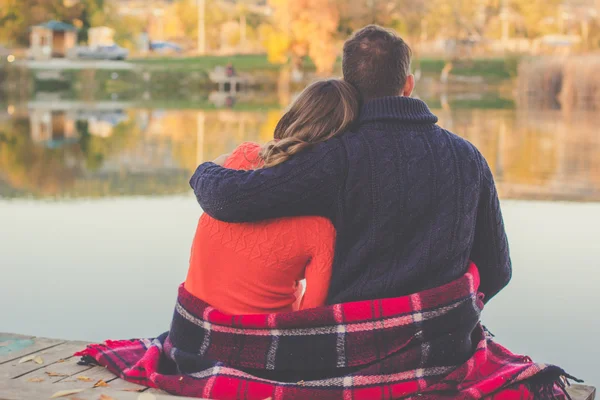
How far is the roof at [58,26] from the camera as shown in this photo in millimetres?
38938

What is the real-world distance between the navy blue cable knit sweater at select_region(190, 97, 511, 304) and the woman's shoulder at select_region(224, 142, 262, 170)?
0.05 m

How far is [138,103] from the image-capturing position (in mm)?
27359

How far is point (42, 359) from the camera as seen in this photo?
2.91 metres

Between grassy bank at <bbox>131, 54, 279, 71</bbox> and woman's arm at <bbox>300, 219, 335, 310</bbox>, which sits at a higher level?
woman's arm at <bbox>300, 219, 335, 310</bbox>

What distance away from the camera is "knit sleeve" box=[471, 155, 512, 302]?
2605mm

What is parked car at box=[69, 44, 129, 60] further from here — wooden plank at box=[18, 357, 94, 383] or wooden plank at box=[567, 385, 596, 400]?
wooden plank at box=[567, 385, 596, 400]

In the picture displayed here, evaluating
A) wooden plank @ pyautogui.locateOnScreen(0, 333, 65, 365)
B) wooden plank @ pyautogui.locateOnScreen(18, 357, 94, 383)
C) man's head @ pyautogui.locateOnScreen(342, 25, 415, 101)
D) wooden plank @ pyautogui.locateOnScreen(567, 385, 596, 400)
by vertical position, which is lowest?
wooden plank @ pyautogui.locateOnScreen(567, 385, 596, 400)

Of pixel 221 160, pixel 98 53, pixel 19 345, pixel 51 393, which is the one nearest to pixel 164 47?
pixel 98 53

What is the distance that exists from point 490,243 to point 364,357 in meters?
0.45

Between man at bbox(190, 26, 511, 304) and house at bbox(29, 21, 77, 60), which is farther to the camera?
house at bbox(29, 21, 77, 60)

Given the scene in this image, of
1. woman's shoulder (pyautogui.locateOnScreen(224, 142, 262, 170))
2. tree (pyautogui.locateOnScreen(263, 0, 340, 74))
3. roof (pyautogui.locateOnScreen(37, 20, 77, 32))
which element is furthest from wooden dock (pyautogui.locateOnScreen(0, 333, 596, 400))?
roof (pyautogui.locateOnScreen(37, 20, 77, 32))

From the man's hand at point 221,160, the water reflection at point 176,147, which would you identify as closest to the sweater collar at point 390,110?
the man's hand at point 221,160

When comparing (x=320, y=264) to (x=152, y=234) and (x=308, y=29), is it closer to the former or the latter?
(x=152, y=234)

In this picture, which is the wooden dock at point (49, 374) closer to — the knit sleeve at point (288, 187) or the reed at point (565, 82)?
the knit sleeve at point (288, 187)
